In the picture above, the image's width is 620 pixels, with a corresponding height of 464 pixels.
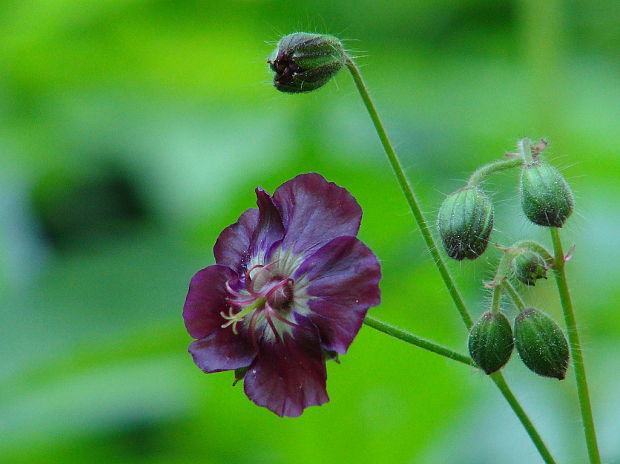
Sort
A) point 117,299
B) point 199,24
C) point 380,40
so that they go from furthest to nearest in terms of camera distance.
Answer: point 380,40 → point 199,24 → point 117,299

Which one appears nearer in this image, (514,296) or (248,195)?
(514,296)

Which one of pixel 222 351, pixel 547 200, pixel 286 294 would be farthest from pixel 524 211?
pixel 222 351

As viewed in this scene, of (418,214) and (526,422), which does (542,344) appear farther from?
(418,214)

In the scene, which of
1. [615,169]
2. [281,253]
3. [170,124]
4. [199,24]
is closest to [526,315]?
[281,253]

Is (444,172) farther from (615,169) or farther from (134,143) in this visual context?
(134,143)

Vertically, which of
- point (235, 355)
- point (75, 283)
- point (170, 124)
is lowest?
point (235, 355)

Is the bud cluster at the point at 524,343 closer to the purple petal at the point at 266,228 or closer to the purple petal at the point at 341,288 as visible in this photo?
the purple petal at the point at 341,288

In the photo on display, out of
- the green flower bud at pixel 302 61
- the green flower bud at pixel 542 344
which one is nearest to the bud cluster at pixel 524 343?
the green flower bud at pixel 542 344
